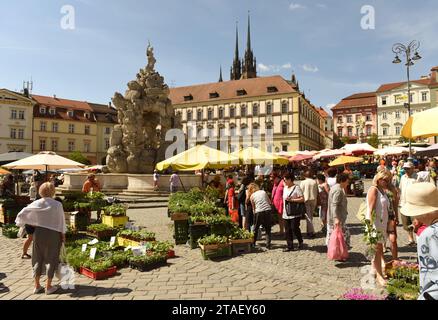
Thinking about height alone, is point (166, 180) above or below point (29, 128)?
below

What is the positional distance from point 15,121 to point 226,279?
64693mm

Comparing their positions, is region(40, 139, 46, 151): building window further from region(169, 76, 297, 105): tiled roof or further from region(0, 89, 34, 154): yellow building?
region(169, 76, 297, 105): tiled roof

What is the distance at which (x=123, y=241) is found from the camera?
29.9 ft

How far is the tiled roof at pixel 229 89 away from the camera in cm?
7262

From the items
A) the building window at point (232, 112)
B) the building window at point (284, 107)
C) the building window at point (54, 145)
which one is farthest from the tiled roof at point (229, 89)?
the building window at point (54, 145)

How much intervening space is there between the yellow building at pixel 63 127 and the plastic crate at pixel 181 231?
6207 cm

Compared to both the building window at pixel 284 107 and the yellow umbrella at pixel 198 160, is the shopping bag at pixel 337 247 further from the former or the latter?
the building window at pixel 284 107

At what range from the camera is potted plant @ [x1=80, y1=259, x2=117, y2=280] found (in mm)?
6520

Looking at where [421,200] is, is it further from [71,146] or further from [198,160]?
[71,146]

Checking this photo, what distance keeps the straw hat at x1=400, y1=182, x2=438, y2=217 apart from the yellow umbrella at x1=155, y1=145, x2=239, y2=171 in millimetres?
9980

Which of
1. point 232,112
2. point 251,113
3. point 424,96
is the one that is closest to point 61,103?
point 232,112
